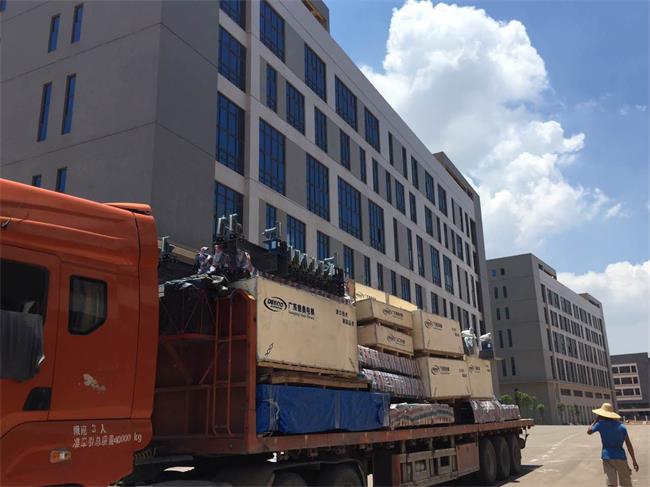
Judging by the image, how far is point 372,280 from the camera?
1603 inches

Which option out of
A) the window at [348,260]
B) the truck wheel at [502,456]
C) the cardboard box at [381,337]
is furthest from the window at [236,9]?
the truck wheel at [502,456]

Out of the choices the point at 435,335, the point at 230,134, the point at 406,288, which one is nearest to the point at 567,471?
the point at 435,335

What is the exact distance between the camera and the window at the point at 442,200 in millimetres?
59812

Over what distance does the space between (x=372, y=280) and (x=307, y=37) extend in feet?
56.4

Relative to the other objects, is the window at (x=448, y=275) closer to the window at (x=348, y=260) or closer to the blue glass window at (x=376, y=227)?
the blue glass window at (x=376, y=227)

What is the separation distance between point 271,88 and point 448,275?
33.0 m

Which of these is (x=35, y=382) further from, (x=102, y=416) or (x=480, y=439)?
(x=480, y=439)

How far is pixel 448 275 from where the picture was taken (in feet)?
192

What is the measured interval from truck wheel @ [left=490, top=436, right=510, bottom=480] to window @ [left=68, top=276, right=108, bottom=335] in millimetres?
11855

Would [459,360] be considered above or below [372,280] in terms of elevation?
below

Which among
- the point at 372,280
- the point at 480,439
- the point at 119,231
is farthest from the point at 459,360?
the point at 372,280

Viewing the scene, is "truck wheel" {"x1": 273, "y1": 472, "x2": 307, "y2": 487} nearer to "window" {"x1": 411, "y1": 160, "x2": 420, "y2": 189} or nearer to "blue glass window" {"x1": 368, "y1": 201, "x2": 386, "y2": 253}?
"blue glass window" {"x1": 368, "y1": 201, "x2": 386, "y2": 253}

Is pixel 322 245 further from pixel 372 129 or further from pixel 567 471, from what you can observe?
pixel 567 471

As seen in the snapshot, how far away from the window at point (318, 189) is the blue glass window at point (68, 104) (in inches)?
541
